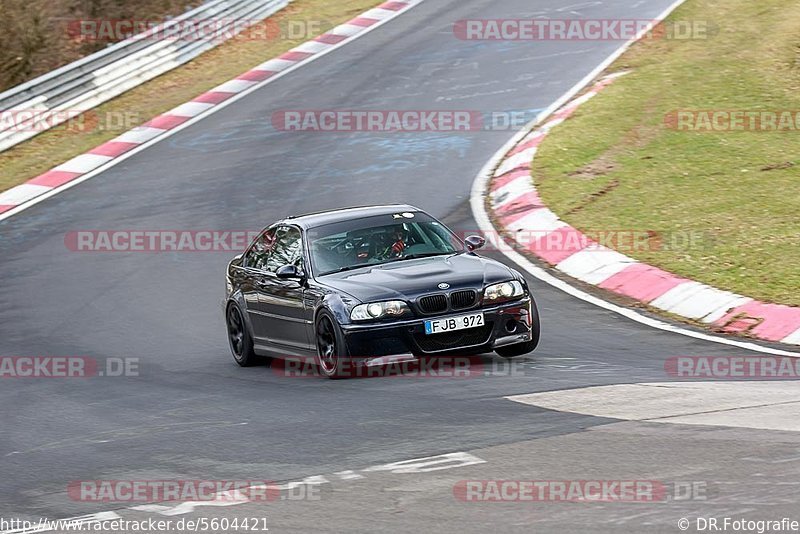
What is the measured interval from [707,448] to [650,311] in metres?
5.51

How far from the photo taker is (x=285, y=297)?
11906 millimetres

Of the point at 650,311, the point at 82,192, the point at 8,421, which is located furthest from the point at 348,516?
the point at 82,192

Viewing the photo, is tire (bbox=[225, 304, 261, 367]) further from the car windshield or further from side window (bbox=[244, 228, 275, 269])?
the car windshield

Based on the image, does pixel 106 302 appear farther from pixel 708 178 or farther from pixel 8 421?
pixel 708 178

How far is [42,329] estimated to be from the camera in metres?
14.4

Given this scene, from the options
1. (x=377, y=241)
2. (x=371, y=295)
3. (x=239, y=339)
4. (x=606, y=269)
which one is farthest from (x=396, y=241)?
(x=606, y=269)

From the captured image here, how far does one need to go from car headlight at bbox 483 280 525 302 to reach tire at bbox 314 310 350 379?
3.82ft

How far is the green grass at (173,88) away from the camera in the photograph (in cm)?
2257

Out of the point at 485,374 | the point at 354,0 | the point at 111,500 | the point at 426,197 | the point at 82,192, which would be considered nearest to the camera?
the point at 111,500

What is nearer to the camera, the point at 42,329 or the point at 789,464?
the point at 789,464

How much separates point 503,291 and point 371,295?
104cm

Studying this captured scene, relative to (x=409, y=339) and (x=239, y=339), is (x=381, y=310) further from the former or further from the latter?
(x=239, y=339)

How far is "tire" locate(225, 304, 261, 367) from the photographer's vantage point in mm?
12570

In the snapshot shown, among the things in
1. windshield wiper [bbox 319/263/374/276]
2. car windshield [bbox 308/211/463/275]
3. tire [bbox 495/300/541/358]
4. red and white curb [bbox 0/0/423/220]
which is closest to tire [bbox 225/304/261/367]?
car windshield [bbox 308/211/463/275]
